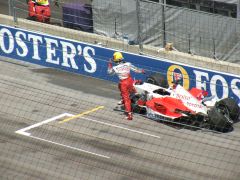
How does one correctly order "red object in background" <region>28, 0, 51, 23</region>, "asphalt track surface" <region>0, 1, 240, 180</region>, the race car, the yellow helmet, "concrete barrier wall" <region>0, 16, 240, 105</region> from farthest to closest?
"red object in background" <region>28, 0, 51, 23</region> < "concrete barrier wall" <region>0, 16, 240, 105</region> < the yellow helmet < the race car < "asphalt track surface" <region>0, 1, 240, 180</region>

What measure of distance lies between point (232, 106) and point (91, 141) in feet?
12.8

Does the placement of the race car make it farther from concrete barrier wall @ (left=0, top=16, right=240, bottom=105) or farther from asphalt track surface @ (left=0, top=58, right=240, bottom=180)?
concrete barrier wall @ (left=0, top=16, right=240, bottom=105)

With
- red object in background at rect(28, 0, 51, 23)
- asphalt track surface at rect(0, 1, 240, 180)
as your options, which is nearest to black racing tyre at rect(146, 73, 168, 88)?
asphalt track surface at rect(0, 1, 240, 180)

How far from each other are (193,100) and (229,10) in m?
4.03

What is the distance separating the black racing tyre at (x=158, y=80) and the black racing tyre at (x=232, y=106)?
206 centimetres

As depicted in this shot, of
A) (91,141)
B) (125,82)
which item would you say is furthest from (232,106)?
(91,141)

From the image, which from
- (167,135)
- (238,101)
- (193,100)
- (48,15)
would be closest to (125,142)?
(167,135)

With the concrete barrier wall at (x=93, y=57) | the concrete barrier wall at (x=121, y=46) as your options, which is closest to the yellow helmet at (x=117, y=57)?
the concrete barrier wall at (x=93, y=57)

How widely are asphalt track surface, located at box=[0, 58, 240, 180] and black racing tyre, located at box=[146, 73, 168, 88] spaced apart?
1208 millimetres

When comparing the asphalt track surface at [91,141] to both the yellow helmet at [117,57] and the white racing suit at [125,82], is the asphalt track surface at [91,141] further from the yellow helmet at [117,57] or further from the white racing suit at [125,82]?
the yellow helmet at [117,57]

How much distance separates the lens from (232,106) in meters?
20.4

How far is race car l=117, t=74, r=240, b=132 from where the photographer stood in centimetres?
2015

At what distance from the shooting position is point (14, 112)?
69.4 feet

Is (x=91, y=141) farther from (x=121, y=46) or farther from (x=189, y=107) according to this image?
(x=121, y=46)
